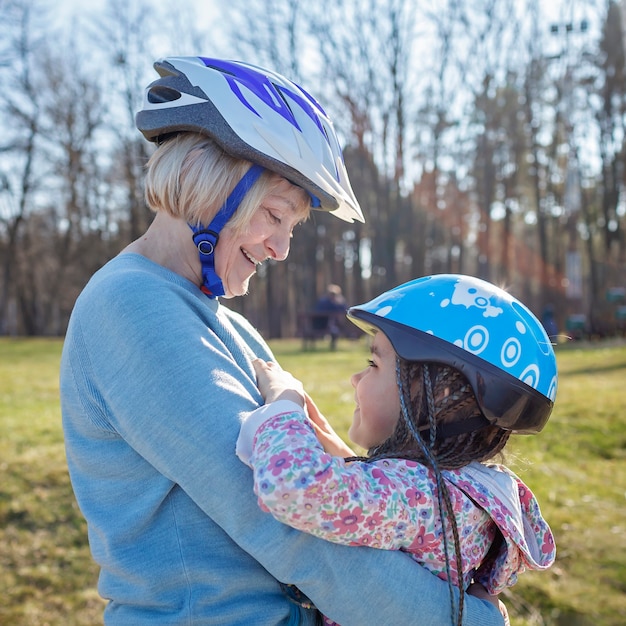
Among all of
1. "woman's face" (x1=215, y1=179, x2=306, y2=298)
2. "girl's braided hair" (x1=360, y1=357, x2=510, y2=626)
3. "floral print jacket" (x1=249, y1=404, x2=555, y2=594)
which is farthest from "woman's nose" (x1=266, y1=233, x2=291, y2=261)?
"floral print jacket" (x1=249, y1=404, x2=555, y2=594)

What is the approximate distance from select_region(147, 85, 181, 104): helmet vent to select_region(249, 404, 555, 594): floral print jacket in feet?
3.61

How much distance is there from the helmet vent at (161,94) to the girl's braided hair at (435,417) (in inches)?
42.0

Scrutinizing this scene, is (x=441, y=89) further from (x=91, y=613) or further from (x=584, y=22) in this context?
(x=91, y=613)

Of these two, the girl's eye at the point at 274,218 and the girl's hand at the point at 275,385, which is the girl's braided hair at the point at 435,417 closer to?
the girl's hand at the point at 275,385

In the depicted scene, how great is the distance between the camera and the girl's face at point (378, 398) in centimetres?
209

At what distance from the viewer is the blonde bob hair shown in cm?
192

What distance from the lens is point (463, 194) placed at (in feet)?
121

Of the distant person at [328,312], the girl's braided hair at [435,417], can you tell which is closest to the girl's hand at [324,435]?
the girl's braided hair at [435,417]

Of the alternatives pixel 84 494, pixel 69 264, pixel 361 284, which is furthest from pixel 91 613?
pixel 69 264

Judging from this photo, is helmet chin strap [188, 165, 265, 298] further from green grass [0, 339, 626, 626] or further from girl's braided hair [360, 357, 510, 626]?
green grass [0, 339, 626, 626]

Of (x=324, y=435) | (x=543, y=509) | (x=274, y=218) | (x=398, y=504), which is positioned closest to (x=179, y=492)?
(x=398, y=504)

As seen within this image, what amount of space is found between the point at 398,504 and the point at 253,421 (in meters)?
0.41

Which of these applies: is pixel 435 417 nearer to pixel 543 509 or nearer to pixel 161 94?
pixel 161 94

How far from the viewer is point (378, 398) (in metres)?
2.12
